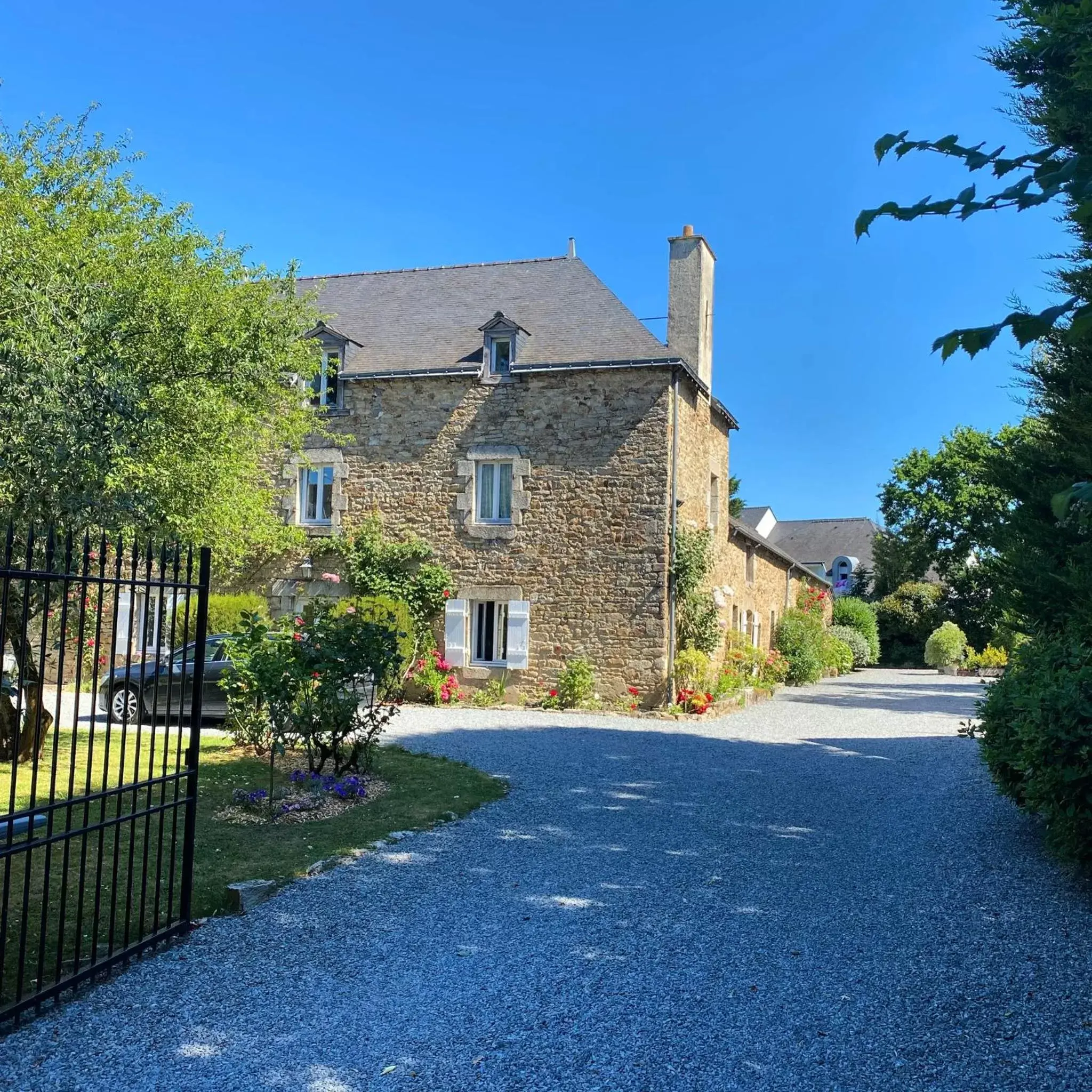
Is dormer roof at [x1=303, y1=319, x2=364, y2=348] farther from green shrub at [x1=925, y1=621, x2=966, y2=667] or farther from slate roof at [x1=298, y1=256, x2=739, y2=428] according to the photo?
green shrub at [x1=925, y1=621, x2=966, y2=667]

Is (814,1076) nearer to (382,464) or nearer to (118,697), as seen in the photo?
(118,697)

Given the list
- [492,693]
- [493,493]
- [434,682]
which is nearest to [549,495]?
[493,493]

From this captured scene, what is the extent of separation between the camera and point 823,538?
5216cm

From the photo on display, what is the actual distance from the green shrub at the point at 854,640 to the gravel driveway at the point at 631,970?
23838mm

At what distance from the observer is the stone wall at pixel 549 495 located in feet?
50.5

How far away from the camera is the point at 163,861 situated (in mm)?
5820

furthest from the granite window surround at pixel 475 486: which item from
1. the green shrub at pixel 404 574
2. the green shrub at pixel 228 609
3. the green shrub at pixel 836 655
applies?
the green shrub at pixel 836 655

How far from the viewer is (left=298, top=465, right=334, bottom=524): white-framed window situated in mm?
17188

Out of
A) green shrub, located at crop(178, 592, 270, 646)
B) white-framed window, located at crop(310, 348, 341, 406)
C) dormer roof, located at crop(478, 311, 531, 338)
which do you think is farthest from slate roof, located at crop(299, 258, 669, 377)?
green shrub, located at crop(178, 592, 270, 646)

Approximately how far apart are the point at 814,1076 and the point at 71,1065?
258cm

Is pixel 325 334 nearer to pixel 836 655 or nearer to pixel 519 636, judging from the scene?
pixel 519 636

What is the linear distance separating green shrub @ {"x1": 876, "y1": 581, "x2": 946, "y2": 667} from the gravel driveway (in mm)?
29595

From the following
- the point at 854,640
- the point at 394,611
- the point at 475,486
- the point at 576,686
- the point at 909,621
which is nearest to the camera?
the point at 576,686

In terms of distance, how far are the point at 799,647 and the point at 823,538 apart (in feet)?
101
